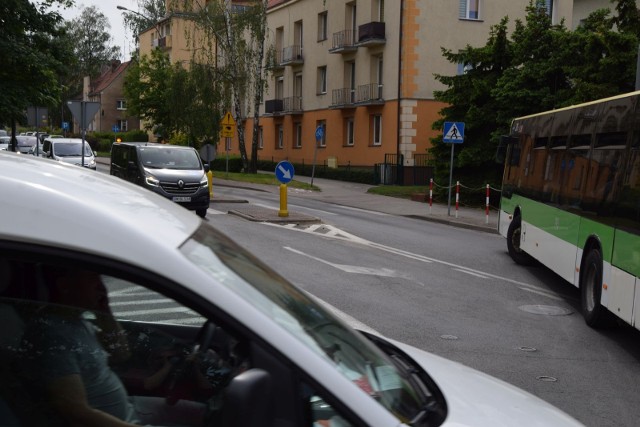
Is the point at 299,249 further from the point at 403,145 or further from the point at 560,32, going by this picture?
the point at 403,145

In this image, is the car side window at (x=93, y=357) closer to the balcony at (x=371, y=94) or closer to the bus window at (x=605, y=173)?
the bus window at (x=605, y=173)

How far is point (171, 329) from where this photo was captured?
2.76m

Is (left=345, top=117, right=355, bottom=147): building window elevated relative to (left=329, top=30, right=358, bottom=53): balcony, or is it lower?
lower

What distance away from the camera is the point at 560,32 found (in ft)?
92.8

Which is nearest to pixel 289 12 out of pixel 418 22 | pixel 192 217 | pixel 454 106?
pixel 418 22

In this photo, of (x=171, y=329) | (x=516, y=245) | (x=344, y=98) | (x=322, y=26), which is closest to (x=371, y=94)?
(x=344, y=98)

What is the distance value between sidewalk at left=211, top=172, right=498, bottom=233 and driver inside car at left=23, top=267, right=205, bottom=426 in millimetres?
18413

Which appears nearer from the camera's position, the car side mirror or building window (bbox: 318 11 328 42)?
the car side mirror

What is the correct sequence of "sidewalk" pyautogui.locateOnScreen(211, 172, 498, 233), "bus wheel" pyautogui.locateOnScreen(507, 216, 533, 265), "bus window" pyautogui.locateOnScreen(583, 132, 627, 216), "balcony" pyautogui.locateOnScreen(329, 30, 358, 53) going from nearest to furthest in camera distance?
"bus window" pyautogui.locateOnScreen(583, 132, 627, 216), "bus wheel" pyautogui.locateOnScreen(507, 216, 533, 265), "sidewalk" pyautogui.locateOnScreen(211, 172, 498, 233), "balcony" pyautogui.locateOnScreen(329, 30, 358, 53)

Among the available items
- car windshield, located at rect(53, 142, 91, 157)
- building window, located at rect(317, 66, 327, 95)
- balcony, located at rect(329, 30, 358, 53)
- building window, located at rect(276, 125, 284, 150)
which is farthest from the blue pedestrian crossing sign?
building window, located at rect(276, 125, 284, 150)

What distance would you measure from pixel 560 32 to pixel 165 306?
2777 centimetres

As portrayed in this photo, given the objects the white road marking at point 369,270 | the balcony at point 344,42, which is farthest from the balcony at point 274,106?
the white road marking at point 369,270

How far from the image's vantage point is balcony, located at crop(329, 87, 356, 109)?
45375 millimetres

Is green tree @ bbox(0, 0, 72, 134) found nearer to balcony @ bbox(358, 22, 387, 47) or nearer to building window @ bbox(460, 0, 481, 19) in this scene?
balcony @ bbox(358, 22, 387, 47)
